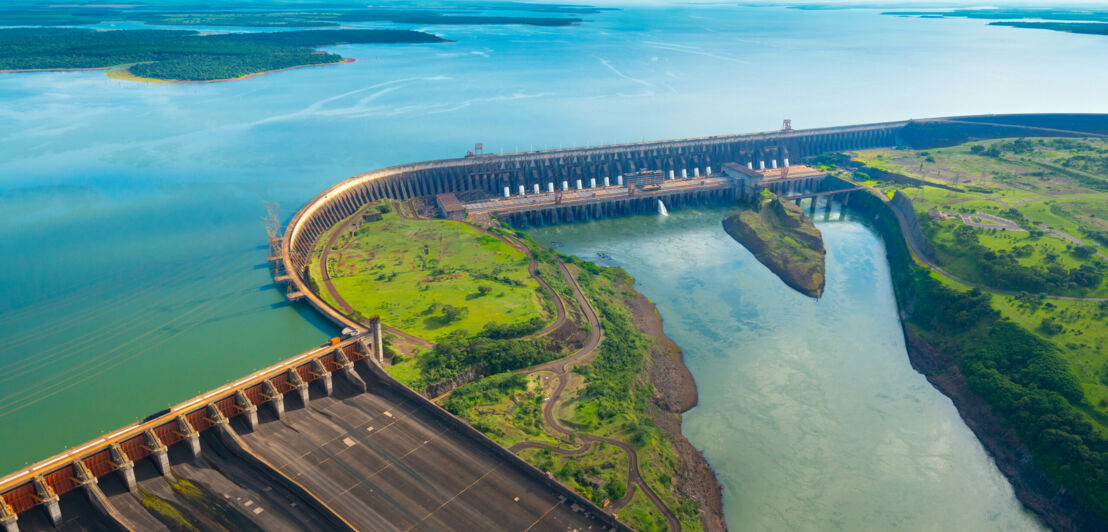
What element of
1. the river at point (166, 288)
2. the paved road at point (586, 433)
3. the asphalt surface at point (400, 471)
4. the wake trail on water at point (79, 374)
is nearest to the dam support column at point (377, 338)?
the asphalt surface at point (400, 471)

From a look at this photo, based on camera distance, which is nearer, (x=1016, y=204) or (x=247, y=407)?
(x=247, y=407)

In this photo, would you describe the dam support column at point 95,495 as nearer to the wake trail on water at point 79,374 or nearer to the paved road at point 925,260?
the wake trail on water at point 79,374

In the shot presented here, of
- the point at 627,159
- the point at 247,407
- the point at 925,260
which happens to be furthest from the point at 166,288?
the point at 925,260

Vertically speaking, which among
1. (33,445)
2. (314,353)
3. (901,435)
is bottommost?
(33,445)

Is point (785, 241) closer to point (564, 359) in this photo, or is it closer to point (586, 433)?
point (564, 359)

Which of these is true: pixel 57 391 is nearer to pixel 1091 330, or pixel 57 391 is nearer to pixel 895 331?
pixel 895 331

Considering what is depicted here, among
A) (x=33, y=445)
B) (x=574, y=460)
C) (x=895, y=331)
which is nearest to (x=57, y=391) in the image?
(x=33, y=445)

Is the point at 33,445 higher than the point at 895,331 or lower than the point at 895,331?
lower
